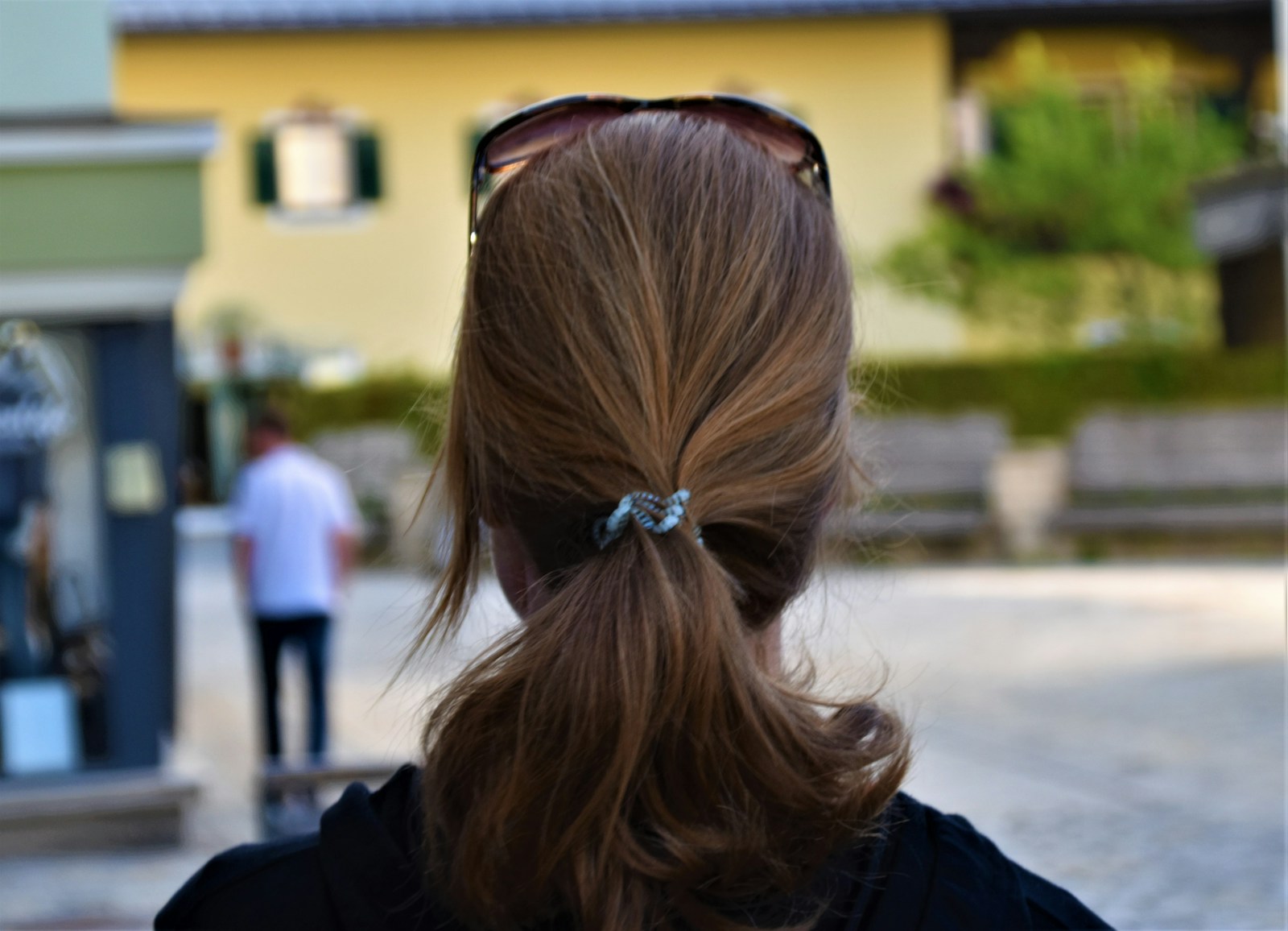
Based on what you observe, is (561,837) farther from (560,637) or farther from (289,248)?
(289,248)

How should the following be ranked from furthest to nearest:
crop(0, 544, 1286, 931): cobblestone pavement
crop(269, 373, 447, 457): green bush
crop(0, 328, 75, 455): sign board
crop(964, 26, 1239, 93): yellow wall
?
crop(964, 26, 1239, 93): yellow wall → crop(269, 373, 447, 457): green bush → crop(0, 328, 75, 455): sign board → crop(0, 544, 1286, 931): cobblestone pavement

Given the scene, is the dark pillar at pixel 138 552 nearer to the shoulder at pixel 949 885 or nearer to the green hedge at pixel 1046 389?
the shoulder at pixel 949 885

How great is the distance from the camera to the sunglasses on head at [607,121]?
3.80 ft

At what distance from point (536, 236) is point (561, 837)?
0.37 m

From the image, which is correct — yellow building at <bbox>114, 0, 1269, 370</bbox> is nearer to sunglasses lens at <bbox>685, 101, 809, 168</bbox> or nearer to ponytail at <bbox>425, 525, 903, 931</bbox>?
sunglasses lens at <bbox>685, 101, 809, 168</bbox>

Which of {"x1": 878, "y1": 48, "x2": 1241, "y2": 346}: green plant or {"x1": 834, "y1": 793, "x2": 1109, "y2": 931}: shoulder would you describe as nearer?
{"x1": 834, "y1": 793, "x2": 1109, "y2": 931}: shoulder

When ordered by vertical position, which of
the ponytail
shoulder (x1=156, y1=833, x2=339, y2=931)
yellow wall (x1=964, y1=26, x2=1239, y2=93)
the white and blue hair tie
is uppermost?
the white and blue hair tie

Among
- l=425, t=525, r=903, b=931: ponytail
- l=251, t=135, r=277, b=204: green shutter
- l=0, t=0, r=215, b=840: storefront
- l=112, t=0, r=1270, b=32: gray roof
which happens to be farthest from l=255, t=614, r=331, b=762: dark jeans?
l=112, t=0, r=1270, b=32: gray roof

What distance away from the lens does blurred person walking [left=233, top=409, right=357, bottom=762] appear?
743 centimetres

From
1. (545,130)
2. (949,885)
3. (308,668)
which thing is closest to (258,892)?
(949,885)

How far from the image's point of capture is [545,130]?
45.8 inches

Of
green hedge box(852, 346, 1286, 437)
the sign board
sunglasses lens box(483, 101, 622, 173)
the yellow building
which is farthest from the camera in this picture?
the yellow building

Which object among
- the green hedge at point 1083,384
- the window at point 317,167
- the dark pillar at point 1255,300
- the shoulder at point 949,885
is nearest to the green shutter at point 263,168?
the window at point 317,167

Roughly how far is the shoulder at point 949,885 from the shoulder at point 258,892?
0.34 metres
